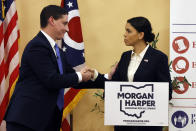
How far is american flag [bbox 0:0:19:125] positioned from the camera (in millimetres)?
4074

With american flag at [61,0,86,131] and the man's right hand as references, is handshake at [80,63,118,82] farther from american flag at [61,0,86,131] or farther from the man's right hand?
american flag at [61,0,86,131]

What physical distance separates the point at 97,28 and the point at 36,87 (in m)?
2.19

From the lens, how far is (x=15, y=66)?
13.6 feet

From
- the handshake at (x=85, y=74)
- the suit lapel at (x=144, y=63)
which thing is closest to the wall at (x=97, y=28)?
the handshake at (x=85, y=74)

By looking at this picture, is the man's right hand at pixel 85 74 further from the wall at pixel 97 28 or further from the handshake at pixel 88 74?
the wall at pixel 97 28

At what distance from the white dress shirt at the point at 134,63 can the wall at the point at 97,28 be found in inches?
65.8

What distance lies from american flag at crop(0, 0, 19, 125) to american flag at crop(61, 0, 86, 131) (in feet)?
2.03

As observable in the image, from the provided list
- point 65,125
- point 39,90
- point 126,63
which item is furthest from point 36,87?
point 65,125

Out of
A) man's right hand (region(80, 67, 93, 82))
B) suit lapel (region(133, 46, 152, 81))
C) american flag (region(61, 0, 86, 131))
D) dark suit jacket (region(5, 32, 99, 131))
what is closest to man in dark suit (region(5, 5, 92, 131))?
dark suit jacket (region(5, 32, 99, 131))

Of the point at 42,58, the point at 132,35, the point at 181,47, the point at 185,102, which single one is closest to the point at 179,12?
the point at 181,47

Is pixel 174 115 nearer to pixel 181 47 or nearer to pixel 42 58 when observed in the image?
pixel 181 47

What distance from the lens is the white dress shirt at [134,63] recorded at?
275 cm

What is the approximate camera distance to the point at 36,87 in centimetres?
253

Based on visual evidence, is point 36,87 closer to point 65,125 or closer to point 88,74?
point 88,74
